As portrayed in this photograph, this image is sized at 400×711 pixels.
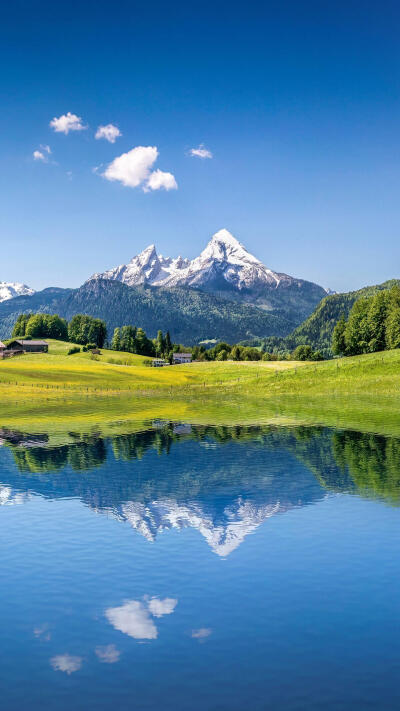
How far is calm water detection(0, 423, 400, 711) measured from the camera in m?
15.4

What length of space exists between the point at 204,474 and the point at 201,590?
63.7ft

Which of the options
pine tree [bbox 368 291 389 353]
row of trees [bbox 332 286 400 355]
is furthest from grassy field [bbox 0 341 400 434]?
pine tree [bbox 368 291 389 353]

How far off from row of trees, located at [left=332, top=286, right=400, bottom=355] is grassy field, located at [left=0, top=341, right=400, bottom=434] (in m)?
22.5

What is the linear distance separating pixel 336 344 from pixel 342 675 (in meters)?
177

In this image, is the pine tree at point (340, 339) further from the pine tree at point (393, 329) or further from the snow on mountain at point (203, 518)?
the snow on mountain at point (203, 518)

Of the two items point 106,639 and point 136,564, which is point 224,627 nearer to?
point 106,639

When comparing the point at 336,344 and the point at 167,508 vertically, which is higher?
the point at 336,344

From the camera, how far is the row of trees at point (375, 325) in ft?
511

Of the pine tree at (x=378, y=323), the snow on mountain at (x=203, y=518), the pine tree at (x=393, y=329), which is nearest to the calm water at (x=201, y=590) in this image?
the snow on mountain at (x=203, y=518)

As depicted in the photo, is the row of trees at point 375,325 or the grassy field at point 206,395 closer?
the grassy field at point 206,395

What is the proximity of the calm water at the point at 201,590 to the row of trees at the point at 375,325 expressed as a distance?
122 m

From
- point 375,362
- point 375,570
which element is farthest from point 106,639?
point 375,362

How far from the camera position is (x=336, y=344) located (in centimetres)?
18812

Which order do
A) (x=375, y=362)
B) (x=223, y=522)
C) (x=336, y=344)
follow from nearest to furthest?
(x=223, y=522) < (x=375, y=362) < (x=336, y=344)
